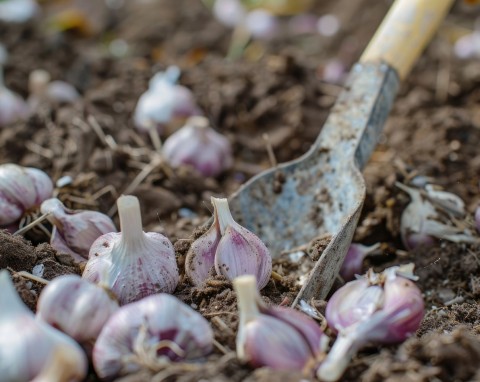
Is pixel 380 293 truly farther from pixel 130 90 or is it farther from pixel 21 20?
pixel 21 20

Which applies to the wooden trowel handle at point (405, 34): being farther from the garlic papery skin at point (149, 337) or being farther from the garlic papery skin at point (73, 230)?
the garlic papery skin at point (149, 337)

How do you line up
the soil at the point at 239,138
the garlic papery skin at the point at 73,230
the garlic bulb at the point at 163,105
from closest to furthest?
1. the soil at the point at 239,138
2. the garlic papery skin at the point at 73,230
3. the garlic bulb at the point at 163,105

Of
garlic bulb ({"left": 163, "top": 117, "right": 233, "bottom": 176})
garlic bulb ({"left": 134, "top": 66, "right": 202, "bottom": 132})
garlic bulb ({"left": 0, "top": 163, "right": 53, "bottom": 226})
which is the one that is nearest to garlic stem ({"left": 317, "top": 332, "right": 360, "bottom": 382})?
garlic bulb ({"left": 0, "top": 163, "right": 53, "bottom": 226})

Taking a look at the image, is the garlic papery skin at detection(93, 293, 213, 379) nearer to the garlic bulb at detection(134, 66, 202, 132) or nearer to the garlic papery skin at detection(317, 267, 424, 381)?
the garlic papery skin at detection(317, 267, 424, 381)

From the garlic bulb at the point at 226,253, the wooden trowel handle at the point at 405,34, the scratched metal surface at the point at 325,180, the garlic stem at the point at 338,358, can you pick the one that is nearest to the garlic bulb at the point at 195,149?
the scratched metal surface at the point at 325,180

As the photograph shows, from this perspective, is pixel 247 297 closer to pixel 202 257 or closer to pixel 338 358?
pixel 338 358

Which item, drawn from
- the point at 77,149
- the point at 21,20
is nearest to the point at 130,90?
the point at 77,149
